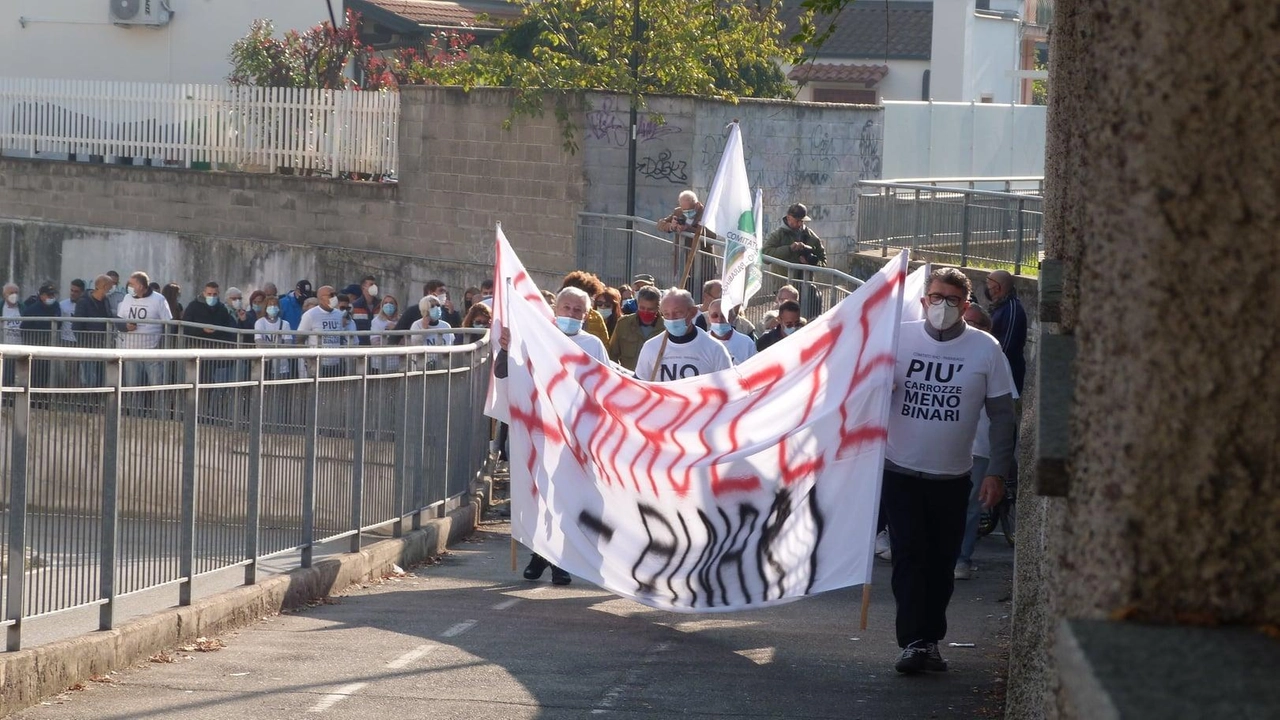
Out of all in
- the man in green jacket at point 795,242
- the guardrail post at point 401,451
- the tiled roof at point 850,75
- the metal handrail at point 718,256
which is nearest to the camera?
the guardrail post at point 401,451

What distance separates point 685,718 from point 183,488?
9.02 ft

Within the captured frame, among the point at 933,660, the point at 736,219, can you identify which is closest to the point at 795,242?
the point at 736,219

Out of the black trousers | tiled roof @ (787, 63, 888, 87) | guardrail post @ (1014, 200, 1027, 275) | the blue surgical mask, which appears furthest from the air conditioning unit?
the black trousers

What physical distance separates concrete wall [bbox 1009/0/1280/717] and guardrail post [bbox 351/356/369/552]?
28.4 ft

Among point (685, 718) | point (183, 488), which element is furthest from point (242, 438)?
point (685, 718)

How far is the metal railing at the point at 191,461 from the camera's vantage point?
670 centimetres

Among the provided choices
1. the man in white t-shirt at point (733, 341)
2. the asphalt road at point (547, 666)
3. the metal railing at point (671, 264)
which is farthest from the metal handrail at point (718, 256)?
the asphalt road at point (547, 666)

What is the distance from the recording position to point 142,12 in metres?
40.0

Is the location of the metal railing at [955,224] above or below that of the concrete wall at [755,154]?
below

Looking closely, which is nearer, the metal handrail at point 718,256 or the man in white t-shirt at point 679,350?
the man in white t-shirt at point 679,350

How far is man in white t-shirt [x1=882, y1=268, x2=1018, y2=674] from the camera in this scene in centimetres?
791

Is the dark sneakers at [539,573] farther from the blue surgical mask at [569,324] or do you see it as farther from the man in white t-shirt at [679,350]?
the blue surgical mask at [569,324]

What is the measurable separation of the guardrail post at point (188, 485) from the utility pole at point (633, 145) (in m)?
13.5

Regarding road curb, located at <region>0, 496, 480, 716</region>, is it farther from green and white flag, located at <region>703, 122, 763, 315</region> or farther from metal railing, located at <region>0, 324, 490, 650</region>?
green and white flag, located at <region>703, 122, 763, 315</region>
